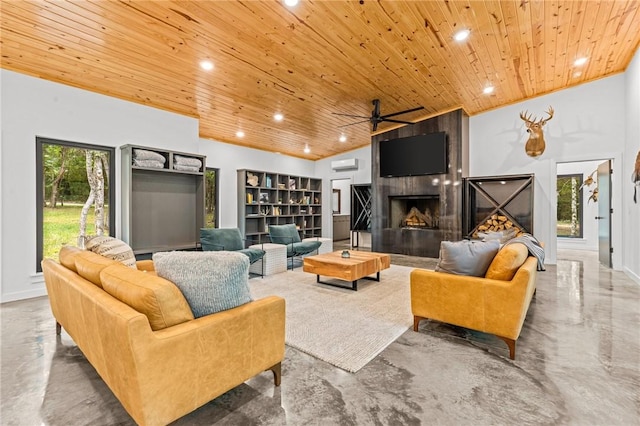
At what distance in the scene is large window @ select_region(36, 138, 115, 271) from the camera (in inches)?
155

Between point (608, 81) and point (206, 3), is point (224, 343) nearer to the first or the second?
point (206, 3)

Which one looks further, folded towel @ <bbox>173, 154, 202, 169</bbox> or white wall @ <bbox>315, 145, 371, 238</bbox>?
white wall @ <bbox>315, 145, 371, 238</bbox>

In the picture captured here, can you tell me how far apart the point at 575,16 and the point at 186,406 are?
5.30 m

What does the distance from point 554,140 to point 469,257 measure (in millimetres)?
5008

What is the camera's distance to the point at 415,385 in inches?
76.5

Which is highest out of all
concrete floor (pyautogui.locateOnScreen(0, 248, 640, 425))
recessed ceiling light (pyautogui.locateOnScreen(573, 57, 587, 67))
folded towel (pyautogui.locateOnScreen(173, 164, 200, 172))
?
recessed ceiling light (pyautogui.locateOnScreen(573, 57, 587, 67))

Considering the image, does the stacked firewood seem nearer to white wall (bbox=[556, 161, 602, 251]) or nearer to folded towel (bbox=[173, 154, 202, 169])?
white wall (bbox=[556, 161, 602, 251])

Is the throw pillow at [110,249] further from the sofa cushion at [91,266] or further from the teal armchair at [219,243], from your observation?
the teal armchair at [219,243]

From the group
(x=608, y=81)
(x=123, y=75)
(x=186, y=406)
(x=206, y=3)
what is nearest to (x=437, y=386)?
(x=186, y=406)

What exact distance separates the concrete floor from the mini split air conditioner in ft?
19.9

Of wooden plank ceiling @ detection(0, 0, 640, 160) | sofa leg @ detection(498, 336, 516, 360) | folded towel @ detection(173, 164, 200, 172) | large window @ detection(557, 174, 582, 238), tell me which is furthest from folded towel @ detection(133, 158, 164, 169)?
large window @ detection(557, 174, 582, 238)

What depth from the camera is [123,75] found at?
3.86 metres

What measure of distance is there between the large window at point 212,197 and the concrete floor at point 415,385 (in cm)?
Answer: 382

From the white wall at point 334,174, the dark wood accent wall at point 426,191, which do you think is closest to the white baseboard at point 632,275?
the dark wood accent wall at point 426,191
